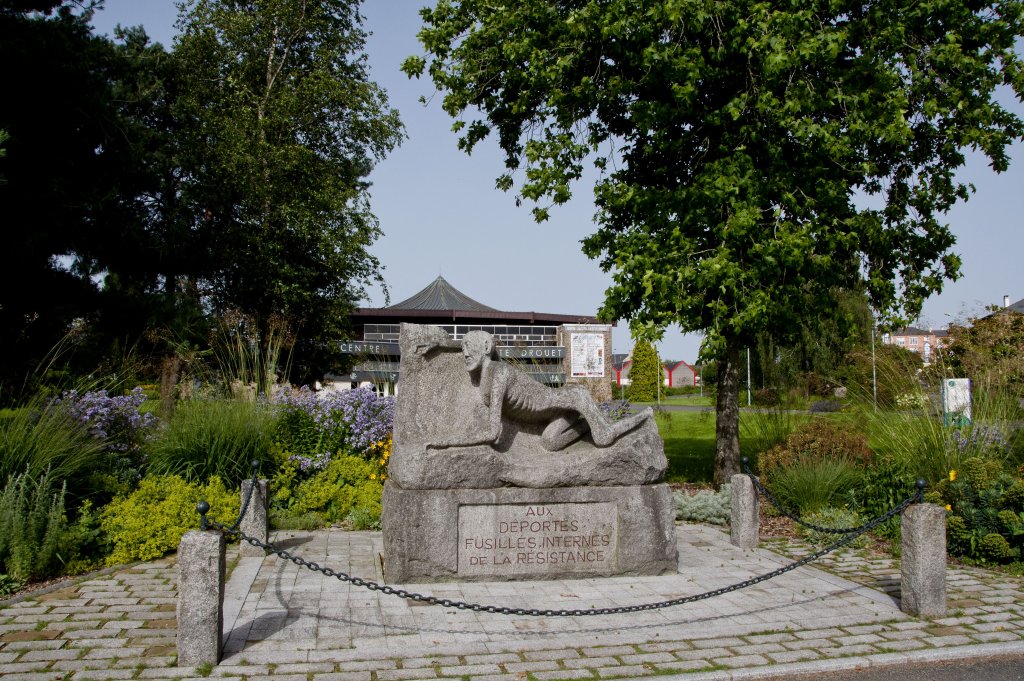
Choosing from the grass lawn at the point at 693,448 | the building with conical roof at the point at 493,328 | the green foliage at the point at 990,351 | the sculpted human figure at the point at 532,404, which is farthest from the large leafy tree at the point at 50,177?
the building with conical roof at the point at 493,328

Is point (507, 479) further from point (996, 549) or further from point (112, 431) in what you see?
point (112, 431)

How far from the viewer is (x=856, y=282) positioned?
10797mm

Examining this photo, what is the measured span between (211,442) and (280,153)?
1055cm

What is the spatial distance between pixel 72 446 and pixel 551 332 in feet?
85.7

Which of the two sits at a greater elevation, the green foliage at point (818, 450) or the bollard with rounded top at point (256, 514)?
the green foliage at point (818, 450)

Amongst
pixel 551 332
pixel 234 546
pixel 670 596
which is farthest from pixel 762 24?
pixel 551 332

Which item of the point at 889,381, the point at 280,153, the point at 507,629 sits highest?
the point at 280,153

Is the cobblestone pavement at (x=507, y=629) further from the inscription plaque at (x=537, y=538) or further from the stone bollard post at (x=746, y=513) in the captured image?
the stone bollard post at (x=746, y=513)

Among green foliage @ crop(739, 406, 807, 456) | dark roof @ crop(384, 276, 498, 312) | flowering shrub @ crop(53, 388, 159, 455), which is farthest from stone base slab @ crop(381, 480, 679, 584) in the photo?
dark roof @ crop(384, 276, 498, 312)

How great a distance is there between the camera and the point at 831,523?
8.08 metres

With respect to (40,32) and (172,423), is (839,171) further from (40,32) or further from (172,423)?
(40,32)

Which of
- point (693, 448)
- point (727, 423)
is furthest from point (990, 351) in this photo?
point (693, 448)

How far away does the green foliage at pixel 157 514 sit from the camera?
675 cm

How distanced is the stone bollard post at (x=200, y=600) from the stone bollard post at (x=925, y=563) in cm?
456
